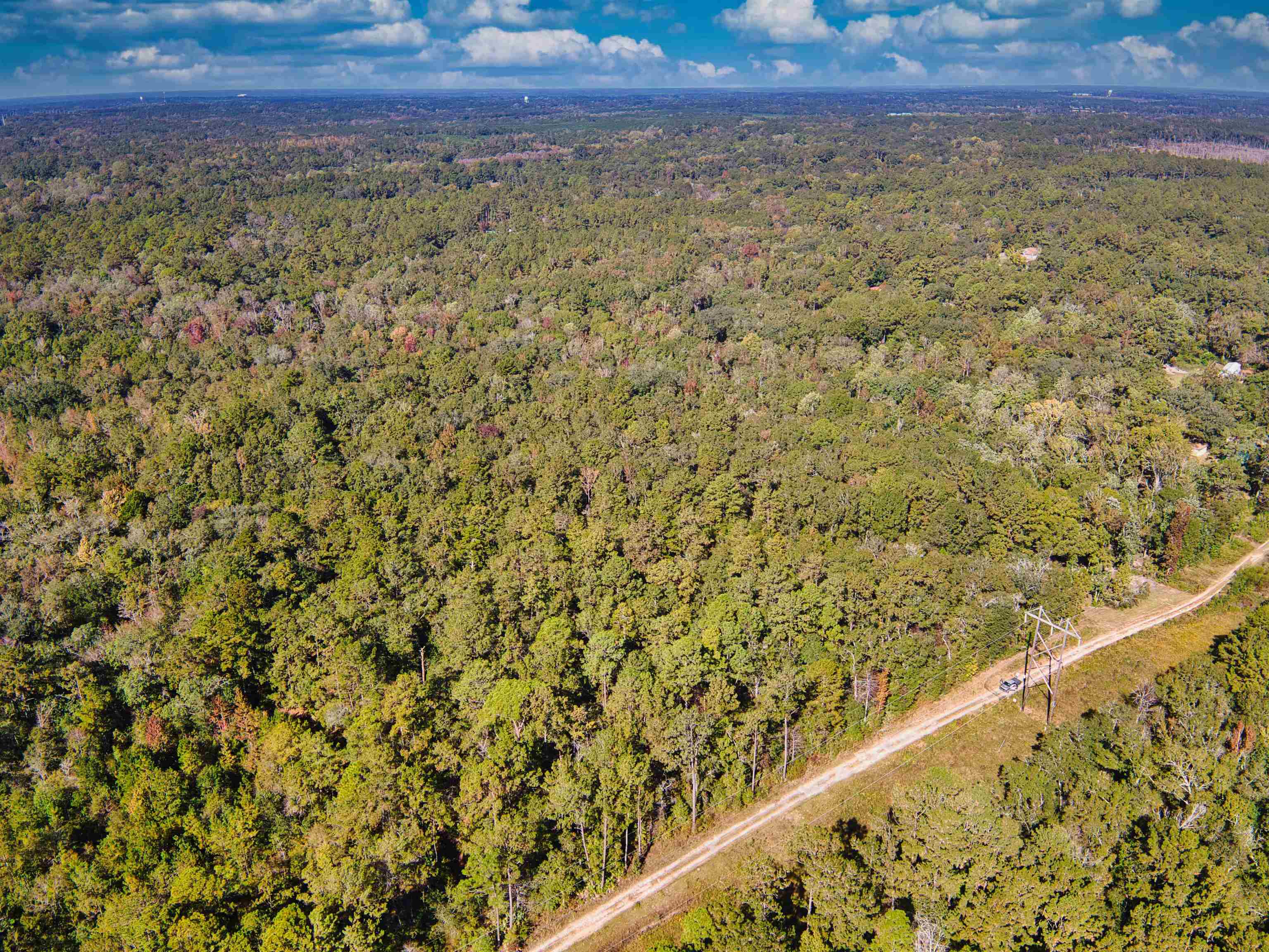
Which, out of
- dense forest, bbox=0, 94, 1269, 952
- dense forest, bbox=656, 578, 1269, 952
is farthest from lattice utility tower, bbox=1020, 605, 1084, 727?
dense forest, bbox=656, 578, 1269, 952

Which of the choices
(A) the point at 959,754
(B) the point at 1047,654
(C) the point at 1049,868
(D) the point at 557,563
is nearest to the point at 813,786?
(A) the point at 959,754

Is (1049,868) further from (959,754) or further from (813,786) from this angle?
(959,754)

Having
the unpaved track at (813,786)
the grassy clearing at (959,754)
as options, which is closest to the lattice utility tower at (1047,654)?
the grassy clearing at (959,754)

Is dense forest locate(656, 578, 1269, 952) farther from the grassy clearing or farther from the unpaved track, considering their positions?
the unpaved track

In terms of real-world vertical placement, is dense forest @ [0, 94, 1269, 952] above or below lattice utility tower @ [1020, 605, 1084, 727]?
above

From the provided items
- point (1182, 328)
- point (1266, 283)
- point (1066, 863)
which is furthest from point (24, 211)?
point (1266, 283)

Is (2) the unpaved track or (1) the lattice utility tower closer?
(2) the unpaved track

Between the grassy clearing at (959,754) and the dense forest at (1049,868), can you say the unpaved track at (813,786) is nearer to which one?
the grassy clearing at (959,754)
